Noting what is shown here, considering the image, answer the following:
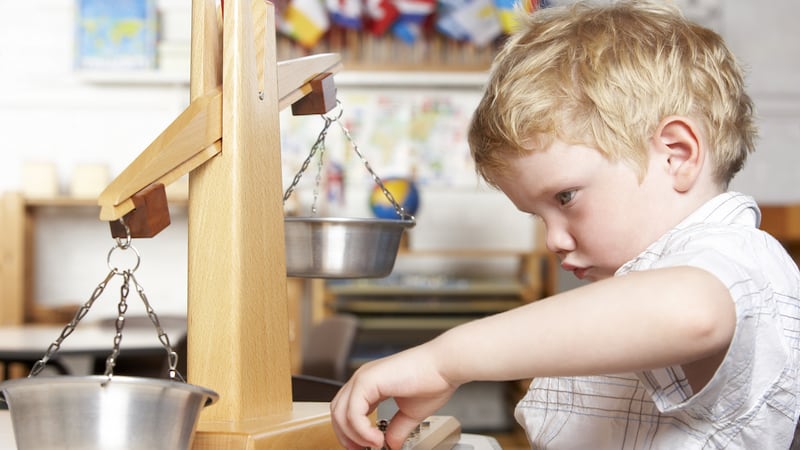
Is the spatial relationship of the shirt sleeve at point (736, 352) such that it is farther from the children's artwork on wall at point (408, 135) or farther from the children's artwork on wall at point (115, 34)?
the children's artwork on wall at point (115, 34)

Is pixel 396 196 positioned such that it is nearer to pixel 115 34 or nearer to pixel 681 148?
pixel 115 34

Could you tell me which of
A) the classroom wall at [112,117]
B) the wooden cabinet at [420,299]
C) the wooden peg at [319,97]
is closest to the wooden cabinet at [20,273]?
the wooden cabinet at [420,299]

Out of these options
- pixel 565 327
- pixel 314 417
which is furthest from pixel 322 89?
pixel 565 327

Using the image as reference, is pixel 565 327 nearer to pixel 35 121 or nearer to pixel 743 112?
pixel 743 112

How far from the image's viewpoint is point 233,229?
741mm

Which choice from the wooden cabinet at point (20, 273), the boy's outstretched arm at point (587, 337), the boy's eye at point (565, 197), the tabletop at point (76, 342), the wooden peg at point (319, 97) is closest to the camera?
the boy's outstretched arm at point (587, 337)

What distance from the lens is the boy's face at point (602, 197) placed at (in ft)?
2.50

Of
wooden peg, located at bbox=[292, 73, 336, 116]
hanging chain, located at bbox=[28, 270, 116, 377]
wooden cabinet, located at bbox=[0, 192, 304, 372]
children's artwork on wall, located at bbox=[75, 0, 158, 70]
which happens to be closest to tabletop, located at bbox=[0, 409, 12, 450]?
hanging chain, located at bbox=[28, 270, 116, 377]

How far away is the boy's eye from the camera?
2.53ft

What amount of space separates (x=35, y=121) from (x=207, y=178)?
13.6ft

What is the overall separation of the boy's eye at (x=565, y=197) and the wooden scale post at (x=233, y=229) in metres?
0.25

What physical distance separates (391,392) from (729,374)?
Result: 0.23 meters

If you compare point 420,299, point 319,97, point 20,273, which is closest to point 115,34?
point 20,273

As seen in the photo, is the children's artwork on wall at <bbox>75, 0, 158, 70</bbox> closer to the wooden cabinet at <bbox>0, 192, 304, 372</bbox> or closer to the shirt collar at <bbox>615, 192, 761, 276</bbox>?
the wooden cabinet at <bbox>0, 192, 304, 372</bbox>
